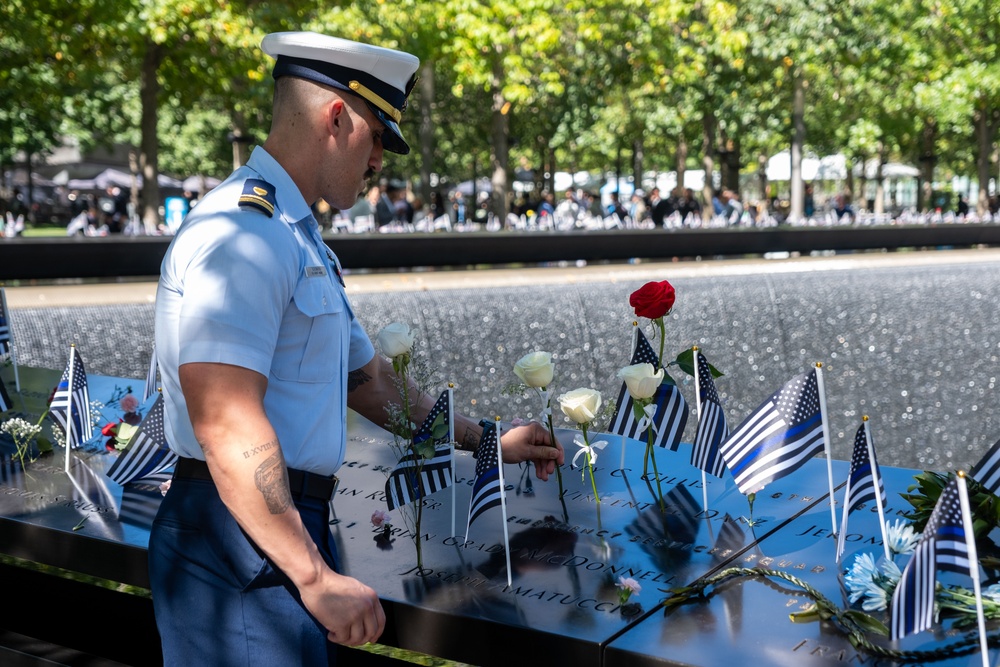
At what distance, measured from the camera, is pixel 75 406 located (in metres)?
3.91

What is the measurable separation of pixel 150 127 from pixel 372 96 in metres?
18.2

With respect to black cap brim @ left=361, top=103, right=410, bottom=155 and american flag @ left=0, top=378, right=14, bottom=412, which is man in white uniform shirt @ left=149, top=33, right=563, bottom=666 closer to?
black cap brim @ left=361, top=103, right=410, bottom=155

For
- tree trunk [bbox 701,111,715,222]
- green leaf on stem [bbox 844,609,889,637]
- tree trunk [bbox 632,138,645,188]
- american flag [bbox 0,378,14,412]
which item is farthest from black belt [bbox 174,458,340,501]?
tree trunk [bbox 632,138,645,188]

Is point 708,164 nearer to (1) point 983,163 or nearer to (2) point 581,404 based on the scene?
(1) point 983,163

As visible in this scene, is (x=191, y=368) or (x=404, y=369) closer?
(x=191, y=368)

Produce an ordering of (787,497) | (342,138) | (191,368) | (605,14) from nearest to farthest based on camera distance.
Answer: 1. (191,368)
2. (342,138)
3. (787,497)
4. (605,14)

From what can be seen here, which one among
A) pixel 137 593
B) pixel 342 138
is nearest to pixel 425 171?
pixel 137 593

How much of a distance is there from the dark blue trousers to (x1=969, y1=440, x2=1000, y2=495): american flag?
1.60 metres

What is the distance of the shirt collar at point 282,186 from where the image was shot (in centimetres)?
208

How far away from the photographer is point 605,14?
22391 millimetres

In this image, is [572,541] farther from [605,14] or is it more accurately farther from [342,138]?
[605,14]

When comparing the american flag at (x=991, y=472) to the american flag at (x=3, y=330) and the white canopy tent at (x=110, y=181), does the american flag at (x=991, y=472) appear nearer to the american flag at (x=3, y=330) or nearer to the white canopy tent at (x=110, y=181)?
the american flag at (x=3, y=330)

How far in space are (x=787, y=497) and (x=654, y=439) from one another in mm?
431

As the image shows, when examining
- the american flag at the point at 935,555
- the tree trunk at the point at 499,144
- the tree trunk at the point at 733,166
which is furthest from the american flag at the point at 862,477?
the tree trunk at the point at 733,166
